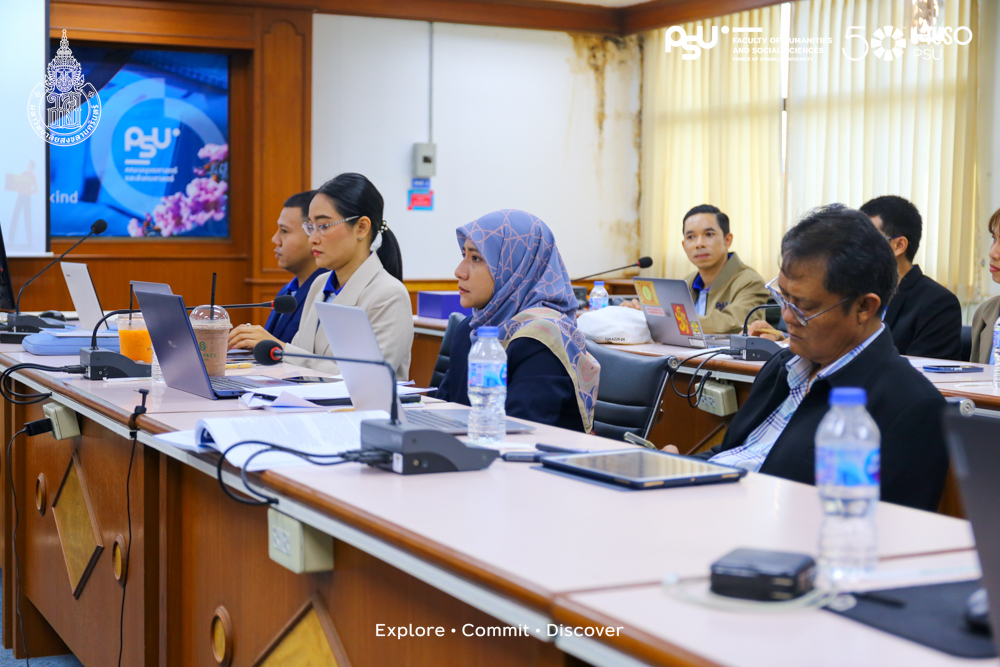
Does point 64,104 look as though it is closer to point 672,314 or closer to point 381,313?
point 381,313

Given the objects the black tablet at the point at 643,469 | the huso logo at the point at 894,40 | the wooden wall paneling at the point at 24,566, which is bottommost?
the wooden wall paneling at the point at 24,566

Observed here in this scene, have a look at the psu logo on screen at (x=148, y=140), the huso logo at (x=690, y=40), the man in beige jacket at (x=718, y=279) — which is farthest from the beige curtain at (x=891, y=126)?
the psu logo on screen at (x=148, y=140)

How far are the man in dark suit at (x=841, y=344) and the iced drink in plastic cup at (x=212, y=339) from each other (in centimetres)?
124

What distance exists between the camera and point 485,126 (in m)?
6.54

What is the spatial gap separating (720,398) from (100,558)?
1.87 metres

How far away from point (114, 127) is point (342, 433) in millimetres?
4584

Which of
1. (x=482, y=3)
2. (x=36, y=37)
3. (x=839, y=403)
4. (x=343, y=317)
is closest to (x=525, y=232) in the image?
(x=343, y=317)

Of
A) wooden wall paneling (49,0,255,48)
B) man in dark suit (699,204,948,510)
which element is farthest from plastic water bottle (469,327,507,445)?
wooden wall paneling (49,0,255,48)

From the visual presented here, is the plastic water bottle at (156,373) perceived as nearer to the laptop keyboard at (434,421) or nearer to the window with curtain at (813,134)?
the laptop keyboard at (434,421)

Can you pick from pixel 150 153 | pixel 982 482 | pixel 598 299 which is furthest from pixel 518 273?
pixel 150 153

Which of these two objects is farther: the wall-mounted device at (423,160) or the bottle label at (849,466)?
the wall-mounted device at (423,160)

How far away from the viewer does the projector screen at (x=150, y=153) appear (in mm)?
5547

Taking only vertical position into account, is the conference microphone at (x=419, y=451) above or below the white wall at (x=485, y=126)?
below

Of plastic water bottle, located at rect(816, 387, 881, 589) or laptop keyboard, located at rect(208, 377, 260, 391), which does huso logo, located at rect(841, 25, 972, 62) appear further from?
plastic water bottle, located at rect(816, 387, 881, 589)
